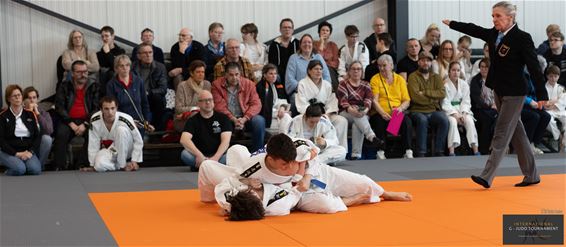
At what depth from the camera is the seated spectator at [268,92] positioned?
11.2 metres

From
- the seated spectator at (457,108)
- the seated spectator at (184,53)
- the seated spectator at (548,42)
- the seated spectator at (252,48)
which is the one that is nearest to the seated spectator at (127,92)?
the seated spectator at (184,53)

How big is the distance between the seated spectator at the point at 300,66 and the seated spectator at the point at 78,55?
101 inches

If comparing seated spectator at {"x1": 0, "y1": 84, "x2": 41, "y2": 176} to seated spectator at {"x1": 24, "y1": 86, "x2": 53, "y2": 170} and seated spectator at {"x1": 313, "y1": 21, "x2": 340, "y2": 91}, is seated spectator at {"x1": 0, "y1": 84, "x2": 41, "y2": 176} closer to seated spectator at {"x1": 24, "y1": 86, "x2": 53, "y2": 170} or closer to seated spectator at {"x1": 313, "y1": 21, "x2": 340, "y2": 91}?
seated spectator at {"x1": 24, "y1": 86, "x2": 53, "y2": 170}

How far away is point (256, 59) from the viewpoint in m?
12.2

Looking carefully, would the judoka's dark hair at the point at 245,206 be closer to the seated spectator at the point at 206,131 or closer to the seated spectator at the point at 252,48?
the seated spectator at the point at 206,131

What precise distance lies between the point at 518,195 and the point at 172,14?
688 centimetres

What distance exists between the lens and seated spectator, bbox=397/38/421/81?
12234 millimetres

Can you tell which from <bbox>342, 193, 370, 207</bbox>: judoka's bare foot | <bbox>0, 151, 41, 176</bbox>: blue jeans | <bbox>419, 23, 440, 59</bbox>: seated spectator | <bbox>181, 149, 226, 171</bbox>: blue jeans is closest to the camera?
<bbox>342, 193, 370, 207</bbox>: judoka's bare foot

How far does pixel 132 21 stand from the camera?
1248 centimetres

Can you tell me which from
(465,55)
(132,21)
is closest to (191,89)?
(132,21)

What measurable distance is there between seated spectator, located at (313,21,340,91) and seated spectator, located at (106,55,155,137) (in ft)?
9.19

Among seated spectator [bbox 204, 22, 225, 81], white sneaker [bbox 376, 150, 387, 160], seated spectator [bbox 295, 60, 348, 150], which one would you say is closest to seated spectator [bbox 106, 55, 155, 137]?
seated spectator [bbox 204, 22, 225, 81]

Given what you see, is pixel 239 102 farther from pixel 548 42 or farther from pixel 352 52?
pixel 548 42

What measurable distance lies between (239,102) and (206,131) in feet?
3.74
